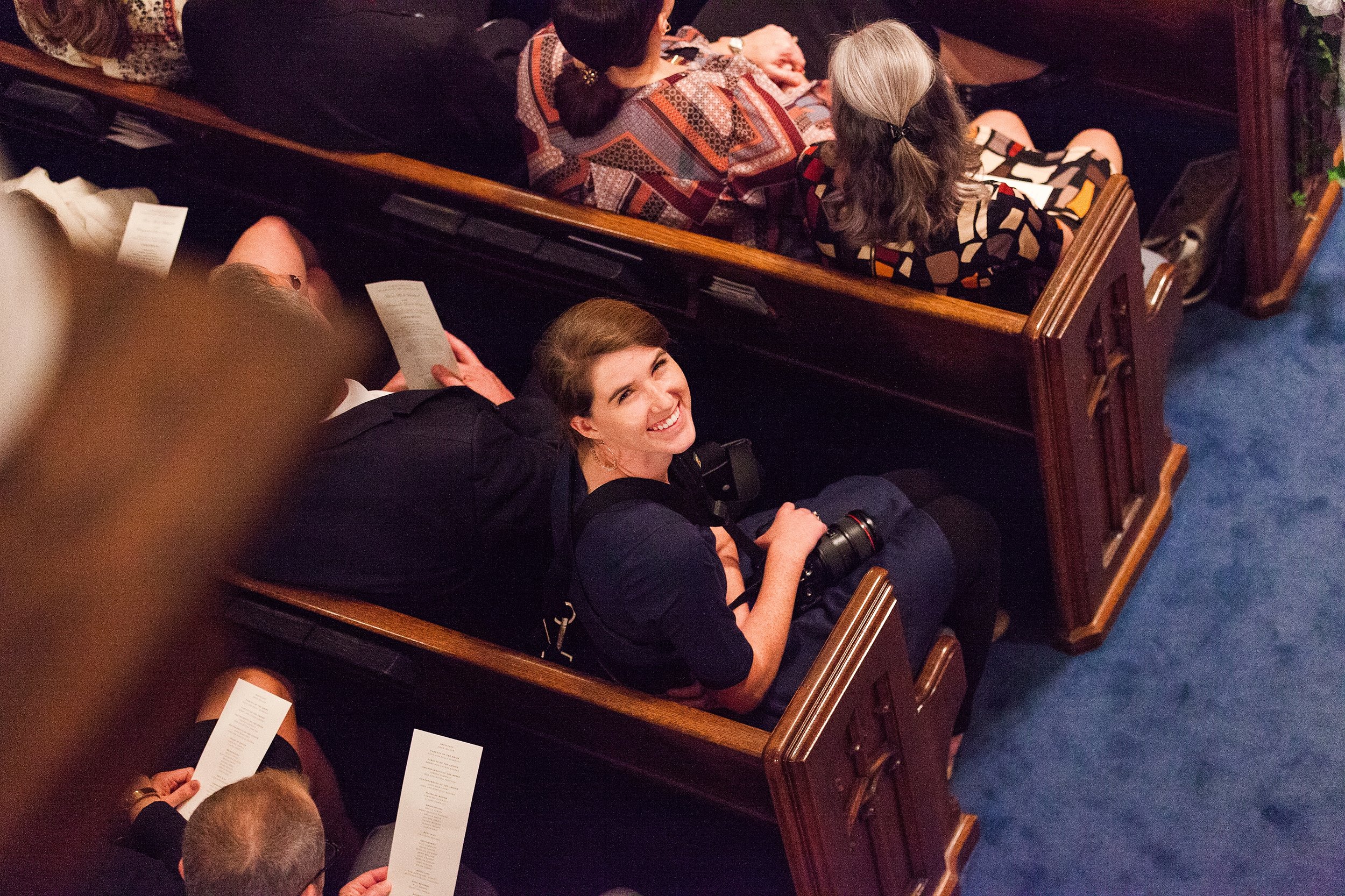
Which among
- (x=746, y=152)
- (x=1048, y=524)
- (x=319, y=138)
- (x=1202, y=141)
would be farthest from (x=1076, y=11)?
(x=319, y=138)

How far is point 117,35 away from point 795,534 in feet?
6.32

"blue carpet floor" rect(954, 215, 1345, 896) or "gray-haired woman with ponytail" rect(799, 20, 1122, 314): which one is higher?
"gray-haired woman with ponytail" rect(799, 20, 1122, 314)

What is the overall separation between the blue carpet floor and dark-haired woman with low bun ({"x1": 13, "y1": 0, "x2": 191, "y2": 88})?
7.49 ft

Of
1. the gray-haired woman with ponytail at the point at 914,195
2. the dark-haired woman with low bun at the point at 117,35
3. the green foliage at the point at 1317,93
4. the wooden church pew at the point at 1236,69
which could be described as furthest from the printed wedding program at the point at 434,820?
the green foliage at the point at 1317,93

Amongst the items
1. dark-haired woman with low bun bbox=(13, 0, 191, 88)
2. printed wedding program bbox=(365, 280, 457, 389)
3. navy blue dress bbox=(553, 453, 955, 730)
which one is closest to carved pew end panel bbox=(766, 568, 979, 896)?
navy blue dress bbox=(553, 453, 955, 730)

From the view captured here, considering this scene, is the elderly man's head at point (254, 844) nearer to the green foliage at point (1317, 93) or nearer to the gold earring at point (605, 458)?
the gold earring at point (605, 458)

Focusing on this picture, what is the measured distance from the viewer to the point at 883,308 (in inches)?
83.1

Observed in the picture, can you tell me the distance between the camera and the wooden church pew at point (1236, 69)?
2344 mm

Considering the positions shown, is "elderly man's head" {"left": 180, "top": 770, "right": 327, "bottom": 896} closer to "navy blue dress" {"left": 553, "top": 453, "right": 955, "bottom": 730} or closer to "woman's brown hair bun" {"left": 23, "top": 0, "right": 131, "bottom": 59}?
"navy blue dress" {"left": 553, "top": 453, "right": 955, "bottom": 730}

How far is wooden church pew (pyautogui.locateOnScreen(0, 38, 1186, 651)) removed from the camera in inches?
79.5

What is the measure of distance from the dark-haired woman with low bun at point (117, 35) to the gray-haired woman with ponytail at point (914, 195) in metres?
1.49

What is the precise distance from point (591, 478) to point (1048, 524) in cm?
91

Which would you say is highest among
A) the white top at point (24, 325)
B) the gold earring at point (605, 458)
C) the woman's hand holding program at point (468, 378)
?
the white top at point (24, 325)

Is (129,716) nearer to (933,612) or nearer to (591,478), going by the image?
(591,478)
